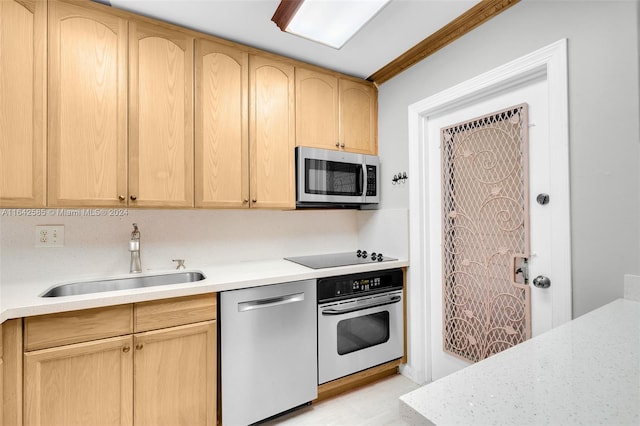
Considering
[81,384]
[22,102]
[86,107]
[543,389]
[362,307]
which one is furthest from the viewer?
[362,307]

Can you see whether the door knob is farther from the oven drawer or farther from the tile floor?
the tile floor

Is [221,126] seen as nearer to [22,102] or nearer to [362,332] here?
[22,102]

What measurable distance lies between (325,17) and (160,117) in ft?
3.69

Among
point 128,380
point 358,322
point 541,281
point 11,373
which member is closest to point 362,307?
point 358,322

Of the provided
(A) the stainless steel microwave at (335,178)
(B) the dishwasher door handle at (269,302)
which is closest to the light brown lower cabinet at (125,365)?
(B) the dishwasher door handle at (269,302)

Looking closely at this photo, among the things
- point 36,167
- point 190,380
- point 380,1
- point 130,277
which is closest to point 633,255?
point 380,1

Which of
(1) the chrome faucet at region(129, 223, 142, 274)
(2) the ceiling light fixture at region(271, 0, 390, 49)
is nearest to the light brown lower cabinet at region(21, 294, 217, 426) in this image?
(1) the chrome faucet at region(129, 223, 142, 274)

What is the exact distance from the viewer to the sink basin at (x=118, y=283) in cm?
164

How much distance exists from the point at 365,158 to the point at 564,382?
1.99 metres

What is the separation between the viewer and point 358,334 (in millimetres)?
2039

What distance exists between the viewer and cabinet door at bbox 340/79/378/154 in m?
2.39

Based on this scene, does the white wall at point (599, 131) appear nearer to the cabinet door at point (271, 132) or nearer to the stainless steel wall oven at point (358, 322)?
the stainless steel wall oven at point (358, 322)

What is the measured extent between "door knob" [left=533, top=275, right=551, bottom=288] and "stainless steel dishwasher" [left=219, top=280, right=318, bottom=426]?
4.03ft

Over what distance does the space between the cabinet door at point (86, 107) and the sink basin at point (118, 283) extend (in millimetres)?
499
